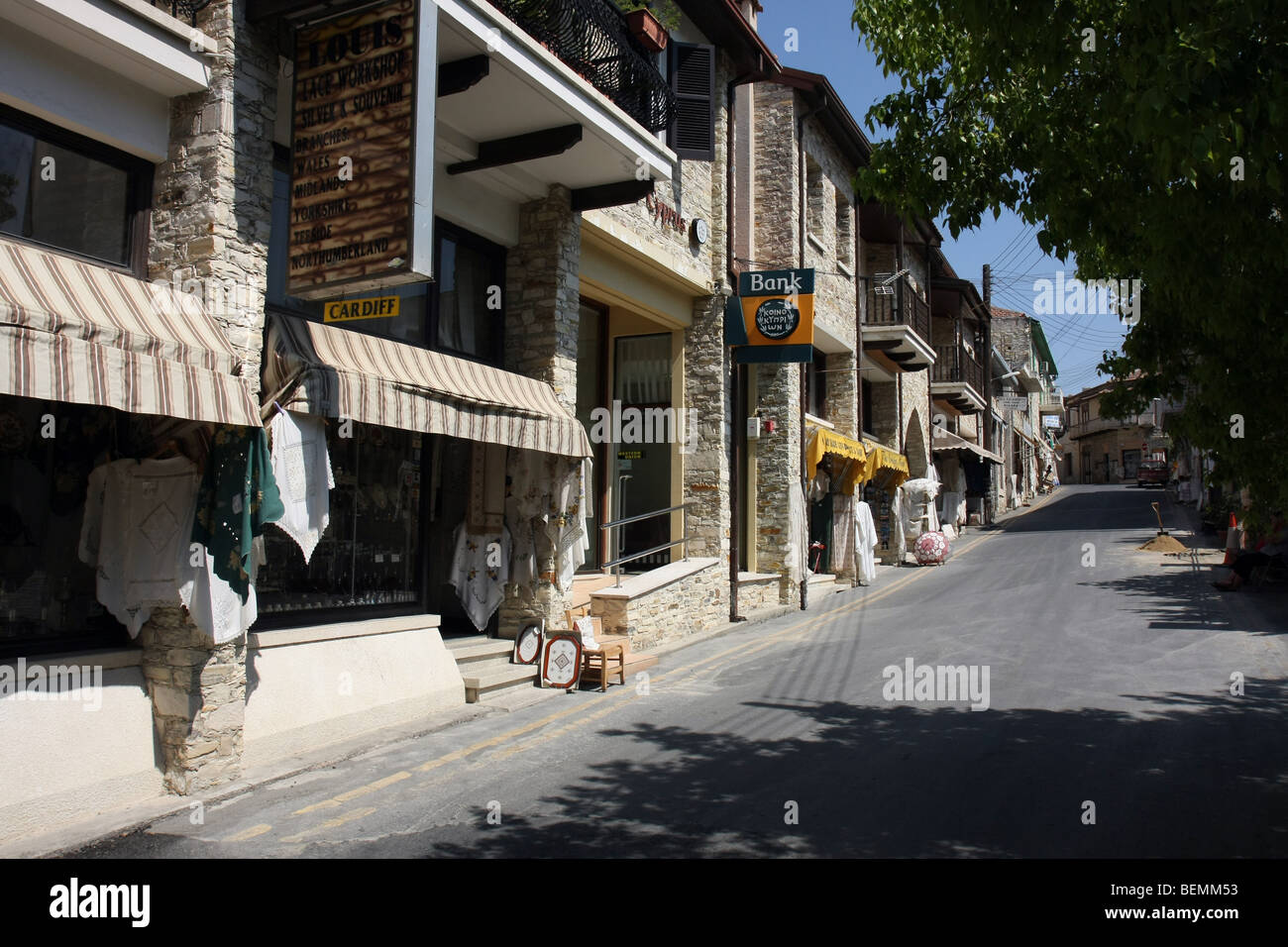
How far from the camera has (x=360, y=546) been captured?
8500 millimetres

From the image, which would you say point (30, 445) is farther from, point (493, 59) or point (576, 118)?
point (576, 118)

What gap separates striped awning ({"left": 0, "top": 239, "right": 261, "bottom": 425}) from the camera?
→ 4.71 m

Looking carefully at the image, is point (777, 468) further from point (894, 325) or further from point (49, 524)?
point (49, 524)

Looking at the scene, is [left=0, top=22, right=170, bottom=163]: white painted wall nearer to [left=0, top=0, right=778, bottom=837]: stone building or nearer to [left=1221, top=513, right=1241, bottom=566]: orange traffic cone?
[left=0, top=0, right=778, bottom=837]: stone building

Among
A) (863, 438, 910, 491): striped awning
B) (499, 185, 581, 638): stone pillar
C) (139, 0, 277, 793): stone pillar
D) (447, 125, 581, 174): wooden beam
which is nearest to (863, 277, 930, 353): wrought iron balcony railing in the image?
(863, 438, 910, 491): striped awning

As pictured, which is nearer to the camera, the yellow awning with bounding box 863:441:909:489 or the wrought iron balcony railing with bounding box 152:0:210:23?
the wrought iron balcony railing with bounding box 152:0:210:23

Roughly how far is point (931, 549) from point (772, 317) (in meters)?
10.7

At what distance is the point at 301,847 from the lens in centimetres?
493

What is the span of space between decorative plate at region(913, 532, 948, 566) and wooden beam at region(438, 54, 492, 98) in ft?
58.7

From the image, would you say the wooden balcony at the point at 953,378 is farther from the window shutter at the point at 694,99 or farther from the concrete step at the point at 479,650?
the concrete step at the point at 479,650

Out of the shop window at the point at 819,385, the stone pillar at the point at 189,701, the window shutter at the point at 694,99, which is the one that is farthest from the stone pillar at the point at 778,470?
the stone pillar at the point at 189,701

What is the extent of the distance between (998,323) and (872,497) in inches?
1498

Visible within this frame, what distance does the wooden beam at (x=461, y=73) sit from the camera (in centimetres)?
758
